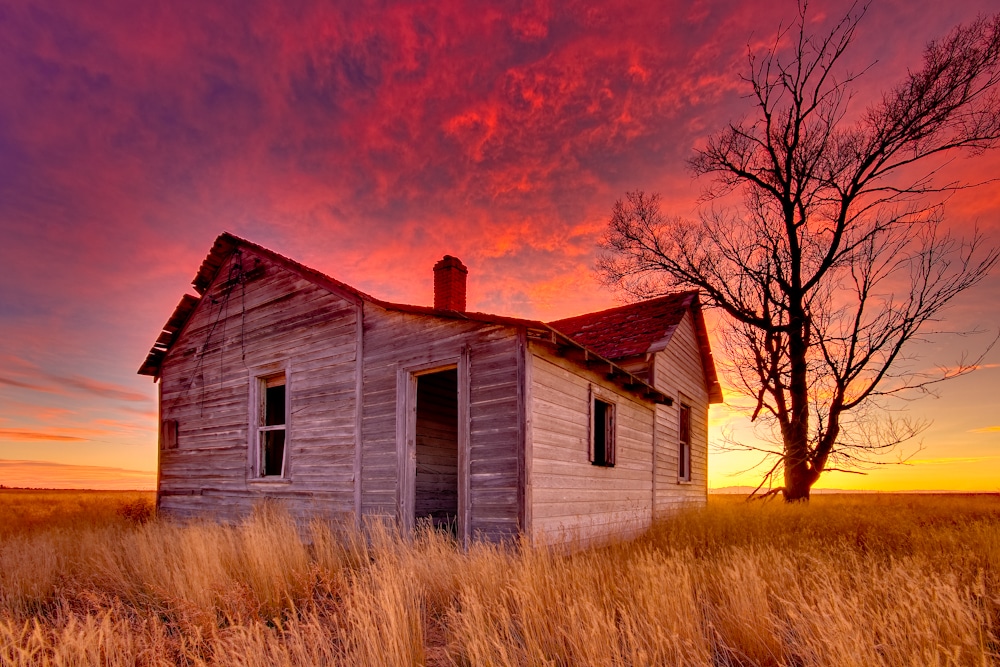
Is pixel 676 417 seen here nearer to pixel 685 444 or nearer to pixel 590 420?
pixel 685 444

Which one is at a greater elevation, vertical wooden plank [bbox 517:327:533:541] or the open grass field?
vertical wooden plank [bbox 517:327:533:541]

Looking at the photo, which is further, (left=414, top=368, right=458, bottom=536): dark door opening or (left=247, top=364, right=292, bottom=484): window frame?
(left=414, top=368, right=458, bottom=536): dark door opening

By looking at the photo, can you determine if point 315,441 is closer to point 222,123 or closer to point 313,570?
point 313,570

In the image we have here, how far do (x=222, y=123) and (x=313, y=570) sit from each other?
898cm

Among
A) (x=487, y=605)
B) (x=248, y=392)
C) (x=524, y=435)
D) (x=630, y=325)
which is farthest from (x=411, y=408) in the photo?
(x=630, y=325)

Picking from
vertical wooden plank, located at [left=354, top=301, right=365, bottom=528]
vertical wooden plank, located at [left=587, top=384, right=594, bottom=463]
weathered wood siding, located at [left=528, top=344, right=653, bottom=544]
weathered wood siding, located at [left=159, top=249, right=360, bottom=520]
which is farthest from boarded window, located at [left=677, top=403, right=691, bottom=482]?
weathered wood siding, located at [left=159, top=249, right=360, bottom=520]

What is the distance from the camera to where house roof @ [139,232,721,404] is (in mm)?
7855

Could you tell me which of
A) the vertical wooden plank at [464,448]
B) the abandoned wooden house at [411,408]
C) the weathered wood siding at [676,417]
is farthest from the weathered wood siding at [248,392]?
the weathered wood siding at [676,417]

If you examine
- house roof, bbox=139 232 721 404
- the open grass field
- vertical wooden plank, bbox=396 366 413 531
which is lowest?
the open grass field

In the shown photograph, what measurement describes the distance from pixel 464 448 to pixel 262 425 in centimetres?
546

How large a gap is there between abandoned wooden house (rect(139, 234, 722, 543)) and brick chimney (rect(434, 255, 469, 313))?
0.04 metres

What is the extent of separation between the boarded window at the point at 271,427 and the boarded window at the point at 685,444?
1036 cm

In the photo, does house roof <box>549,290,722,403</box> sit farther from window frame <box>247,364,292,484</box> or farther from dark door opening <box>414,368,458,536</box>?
window frame <box>247,364,292,484</box>

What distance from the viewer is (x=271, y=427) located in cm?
1118
